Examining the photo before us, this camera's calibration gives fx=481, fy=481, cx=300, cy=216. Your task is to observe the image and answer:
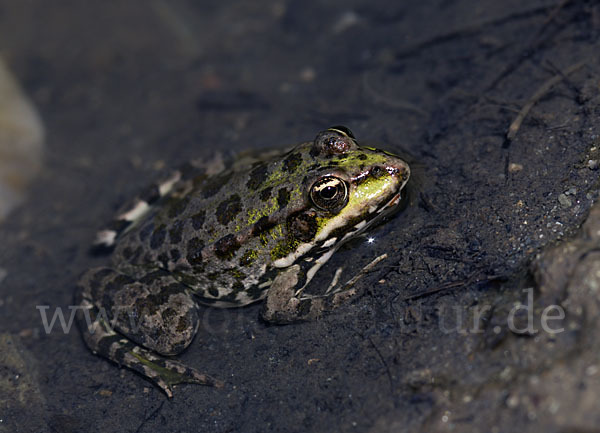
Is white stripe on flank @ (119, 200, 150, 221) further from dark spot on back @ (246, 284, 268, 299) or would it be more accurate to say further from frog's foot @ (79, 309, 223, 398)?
dark spot on back @ (246, 284, 268, 299)

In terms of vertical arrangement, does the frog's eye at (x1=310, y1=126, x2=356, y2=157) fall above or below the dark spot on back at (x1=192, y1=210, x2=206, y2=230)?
above

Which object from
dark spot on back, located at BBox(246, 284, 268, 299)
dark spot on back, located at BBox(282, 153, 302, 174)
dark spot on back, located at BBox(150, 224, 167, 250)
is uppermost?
dark spot on back, located at BBox(282, 153, 302, 174)

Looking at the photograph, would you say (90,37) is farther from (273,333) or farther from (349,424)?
(349,424)

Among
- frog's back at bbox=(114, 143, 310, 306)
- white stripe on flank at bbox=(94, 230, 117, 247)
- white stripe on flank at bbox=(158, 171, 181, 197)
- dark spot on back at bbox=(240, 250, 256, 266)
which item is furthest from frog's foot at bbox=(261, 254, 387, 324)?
white stripe on flank at bbox=(94, 230, 117, 247)

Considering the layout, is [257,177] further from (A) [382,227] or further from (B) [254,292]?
(A) [382,227]

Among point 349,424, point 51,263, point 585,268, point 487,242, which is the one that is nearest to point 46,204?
point 51,263

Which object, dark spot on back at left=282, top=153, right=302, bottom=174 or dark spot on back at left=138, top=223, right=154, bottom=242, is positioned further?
dark spot on back at left=138, top=223, right=154, bottom=242

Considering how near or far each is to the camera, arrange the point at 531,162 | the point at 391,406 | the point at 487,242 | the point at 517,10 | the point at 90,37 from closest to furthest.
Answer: the point at 391,406 → the point at 487,242 → the point at 531,162 → the point at 517,10 → the point at 90,37
